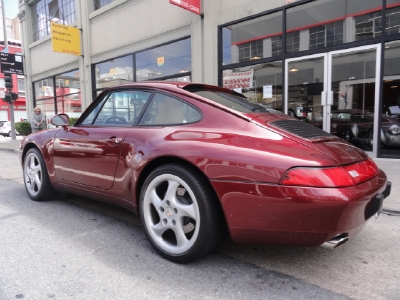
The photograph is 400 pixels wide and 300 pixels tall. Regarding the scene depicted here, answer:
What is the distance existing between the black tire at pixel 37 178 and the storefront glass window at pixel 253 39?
6.02m

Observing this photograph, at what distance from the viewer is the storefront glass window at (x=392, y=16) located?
19.5ft

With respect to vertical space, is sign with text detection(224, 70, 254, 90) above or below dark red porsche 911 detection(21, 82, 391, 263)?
above

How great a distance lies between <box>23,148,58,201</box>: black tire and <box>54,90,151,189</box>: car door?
0.39 metres

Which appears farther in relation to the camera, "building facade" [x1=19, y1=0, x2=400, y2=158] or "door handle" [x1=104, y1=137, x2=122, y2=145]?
"building facade" [x1=19, y1=0, x2=400, y2=158]

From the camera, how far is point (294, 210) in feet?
5.70

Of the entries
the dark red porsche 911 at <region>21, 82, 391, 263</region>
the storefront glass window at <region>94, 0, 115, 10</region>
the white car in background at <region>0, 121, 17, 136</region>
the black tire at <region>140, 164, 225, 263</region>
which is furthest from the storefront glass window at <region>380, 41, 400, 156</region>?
the white car in background at <region>0, 121, 17, 136</region>

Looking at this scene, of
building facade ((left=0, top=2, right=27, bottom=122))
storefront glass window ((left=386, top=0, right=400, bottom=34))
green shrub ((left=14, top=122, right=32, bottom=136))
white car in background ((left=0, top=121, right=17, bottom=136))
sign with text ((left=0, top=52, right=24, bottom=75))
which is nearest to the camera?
storefront glass window ((left=386, top=0, right=400, bottom=34))

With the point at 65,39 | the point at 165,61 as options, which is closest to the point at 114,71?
the point at 65,39

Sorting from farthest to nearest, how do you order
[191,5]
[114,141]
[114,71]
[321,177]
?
[114,71] < [191,5] < [114,141] < [321,177]

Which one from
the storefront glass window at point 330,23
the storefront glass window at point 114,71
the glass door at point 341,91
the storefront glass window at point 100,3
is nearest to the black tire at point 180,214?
the glass door at point 341,91

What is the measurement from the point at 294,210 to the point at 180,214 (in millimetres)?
843

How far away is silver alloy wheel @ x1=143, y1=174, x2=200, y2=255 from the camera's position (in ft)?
7.05

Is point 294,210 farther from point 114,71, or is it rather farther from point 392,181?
point 114,71

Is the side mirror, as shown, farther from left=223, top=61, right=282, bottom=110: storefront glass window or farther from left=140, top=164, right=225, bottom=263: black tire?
left=223, top=61, right=282, bottom=110: storefront glass window
